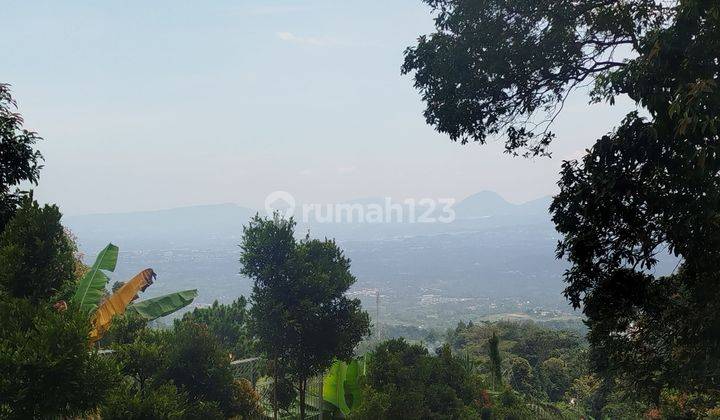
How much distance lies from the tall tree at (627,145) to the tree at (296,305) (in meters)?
13.7

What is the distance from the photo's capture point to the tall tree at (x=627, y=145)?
6703 millimetres

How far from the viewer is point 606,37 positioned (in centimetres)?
888

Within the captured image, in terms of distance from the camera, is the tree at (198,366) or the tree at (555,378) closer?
the tree at (198,366)

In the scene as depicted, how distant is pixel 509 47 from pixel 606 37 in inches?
64.7

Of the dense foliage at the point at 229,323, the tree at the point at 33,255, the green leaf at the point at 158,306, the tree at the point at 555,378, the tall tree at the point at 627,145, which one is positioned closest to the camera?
the tall tree at the point at 627,145

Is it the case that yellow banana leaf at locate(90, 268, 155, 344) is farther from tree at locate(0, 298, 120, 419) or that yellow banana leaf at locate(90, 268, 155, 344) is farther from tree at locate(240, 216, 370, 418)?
tree at locate(240, 216, 370, 418)

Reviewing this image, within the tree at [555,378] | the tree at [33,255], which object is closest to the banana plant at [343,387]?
the tree at [33,255]

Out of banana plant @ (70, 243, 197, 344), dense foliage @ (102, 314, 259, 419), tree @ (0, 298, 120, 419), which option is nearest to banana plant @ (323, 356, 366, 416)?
dense foliage @ (102, 314, 259, 419)

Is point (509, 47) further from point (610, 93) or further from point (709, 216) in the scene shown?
point (709, 216)

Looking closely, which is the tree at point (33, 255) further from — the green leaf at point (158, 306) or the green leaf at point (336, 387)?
the green leaf at point (336, 387)

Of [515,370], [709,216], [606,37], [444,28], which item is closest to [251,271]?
[444,28]

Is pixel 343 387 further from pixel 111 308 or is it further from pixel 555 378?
pixel 555 378

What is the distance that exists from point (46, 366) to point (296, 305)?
13.5 metres

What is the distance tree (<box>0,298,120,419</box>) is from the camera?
8781 mm
